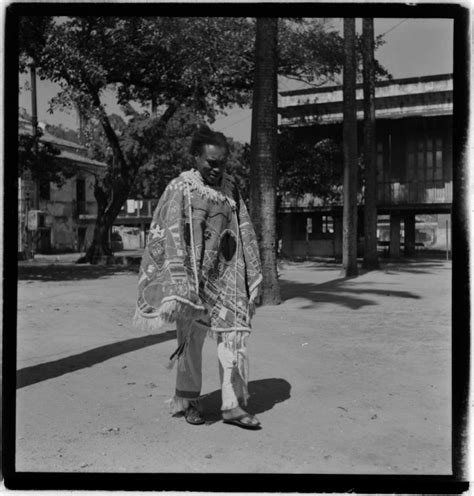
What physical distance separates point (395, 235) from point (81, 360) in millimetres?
22485

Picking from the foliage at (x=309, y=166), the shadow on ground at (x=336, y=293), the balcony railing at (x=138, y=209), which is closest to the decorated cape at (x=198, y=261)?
the shadow on ground at (x=336, y=293)

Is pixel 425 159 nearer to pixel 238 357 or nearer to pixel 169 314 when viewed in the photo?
pixel 238 357

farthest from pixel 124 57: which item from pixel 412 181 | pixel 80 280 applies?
pixel 412 181

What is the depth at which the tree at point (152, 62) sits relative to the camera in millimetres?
18297

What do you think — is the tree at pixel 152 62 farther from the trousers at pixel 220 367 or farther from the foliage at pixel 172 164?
the trousers at pixel 220 367

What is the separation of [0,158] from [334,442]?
2.45 m

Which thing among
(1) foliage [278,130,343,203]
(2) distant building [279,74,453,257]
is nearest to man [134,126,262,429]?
(1) foliage [278,130,343,203]

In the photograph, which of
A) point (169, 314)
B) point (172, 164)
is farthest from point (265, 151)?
point (172, 164)

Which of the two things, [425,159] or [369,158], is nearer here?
[369,158]

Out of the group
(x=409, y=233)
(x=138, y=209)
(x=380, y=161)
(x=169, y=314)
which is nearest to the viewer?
(x=169, y=314)

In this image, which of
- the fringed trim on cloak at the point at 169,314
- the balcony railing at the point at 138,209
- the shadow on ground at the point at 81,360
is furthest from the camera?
the balcony railing at the point at 138,209

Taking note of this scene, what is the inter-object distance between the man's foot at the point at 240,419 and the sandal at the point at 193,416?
16 centimetres

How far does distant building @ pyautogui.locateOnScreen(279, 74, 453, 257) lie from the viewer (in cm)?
2627

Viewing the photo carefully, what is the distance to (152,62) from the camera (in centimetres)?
2028
